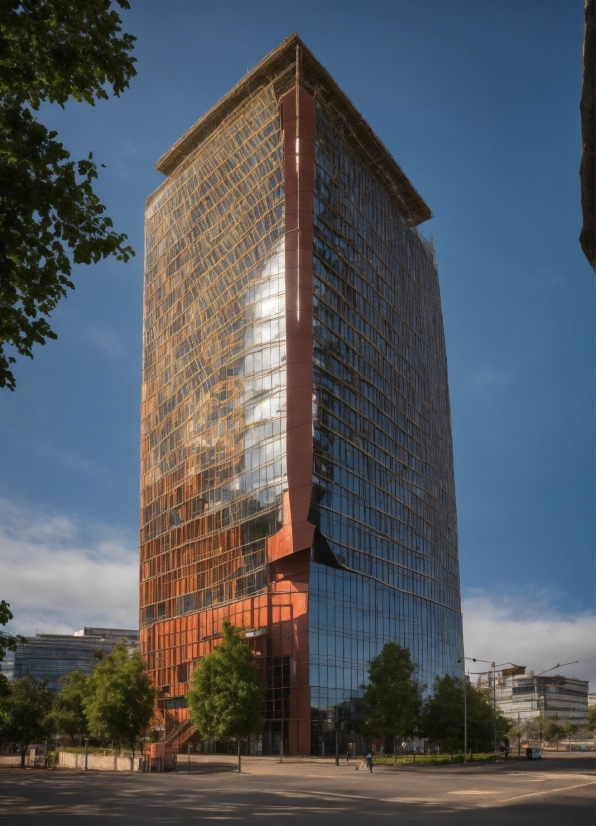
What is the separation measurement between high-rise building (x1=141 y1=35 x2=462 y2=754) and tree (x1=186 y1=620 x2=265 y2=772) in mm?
17214

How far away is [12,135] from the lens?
1662 cm

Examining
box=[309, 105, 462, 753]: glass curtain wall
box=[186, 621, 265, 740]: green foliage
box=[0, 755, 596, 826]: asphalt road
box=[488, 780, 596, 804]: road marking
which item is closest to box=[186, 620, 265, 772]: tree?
box=[186, 621, 265, 740]: green foliage

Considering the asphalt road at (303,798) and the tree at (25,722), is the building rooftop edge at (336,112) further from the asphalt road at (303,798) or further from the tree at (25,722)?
the asphalt road at (303,798)

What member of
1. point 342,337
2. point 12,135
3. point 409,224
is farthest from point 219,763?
point 409,224

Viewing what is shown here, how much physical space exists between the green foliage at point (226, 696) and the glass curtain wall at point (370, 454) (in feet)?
61.1

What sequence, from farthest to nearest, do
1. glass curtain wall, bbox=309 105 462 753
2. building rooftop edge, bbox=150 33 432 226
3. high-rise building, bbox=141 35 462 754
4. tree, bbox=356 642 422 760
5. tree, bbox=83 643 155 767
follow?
1. building rooftop edge, bbox=150 33 432 226
2. glass curtain wall, bbox=309 105 462 753
3. high-rise building, bbox=141 35 462 754
4. tree, bbox=356 642 422 760
5. tree, bbox=83 643 155 767

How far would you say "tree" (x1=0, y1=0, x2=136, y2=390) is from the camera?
16.8 meters

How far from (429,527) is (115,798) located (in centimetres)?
9432

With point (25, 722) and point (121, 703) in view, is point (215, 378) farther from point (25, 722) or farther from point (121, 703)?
point (121, 703)

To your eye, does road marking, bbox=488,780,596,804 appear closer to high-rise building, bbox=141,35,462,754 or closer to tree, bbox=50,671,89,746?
high-rise building, bbox=141,35,462,754

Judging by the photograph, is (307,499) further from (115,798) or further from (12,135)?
(12,135)

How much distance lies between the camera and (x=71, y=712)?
89750 millimetres

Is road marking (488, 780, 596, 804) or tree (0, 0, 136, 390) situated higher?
tree (0, 0, 136, 390)

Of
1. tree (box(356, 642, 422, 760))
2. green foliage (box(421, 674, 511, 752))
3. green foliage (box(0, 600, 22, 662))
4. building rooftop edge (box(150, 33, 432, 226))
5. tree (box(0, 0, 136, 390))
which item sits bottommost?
green foliage (box(421, 674, 511, 752))
